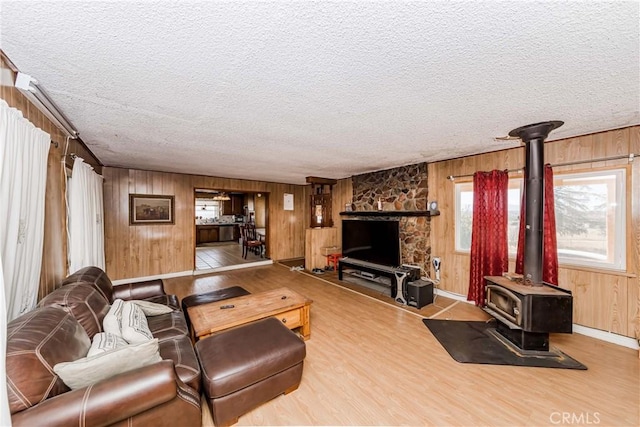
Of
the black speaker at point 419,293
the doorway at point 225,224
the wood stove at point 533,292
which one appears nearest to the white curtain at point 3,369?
the wood stove at point 533,292

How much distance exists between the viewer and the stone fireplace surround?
4293mm

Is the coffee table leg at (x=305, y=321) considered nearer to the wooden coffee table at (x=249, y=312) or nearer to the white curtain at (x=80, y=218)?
the wooden coffee table at (x=249, y=312)

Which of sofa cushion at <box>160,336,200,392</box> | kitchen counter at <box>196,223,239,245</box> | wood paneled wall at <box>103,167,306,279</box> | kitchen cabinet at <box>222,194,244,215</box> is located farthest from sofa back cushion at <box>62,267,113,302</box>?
kitchen cabinet at <box>222,194,244,215</box>

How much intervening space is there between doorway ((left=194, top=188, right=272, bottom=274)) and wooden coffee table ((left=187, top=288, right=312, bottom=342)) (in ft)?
12.4

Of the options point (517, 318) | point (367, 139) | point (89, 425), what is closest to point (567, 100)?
point (367, 139)

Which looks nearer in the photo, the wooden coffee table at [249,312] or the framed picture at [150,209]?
the wooden coffee table at [249,312]

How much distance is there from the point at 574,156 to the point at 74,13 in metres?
4.50

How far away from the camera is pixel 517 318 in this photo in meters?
2.39

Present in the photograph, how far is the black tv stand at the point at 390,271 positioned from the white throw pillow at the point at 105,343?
342 cm

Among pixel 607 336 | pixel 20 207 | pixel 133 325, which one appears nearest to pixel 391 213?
pixel 607 336

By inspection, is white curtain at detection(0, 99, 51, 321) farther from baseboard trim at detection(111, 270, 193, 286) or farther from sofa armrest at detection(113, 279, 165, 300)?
baseboard trim at detection(111, 270, 193, 286)

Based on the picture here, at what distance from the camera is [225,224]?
394 inches

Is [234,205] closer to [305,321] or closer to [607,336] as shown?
[305,321]

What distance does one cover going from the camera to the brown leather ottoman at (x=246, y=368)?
5.08ft
